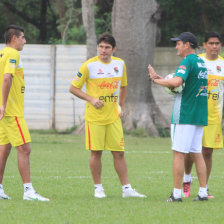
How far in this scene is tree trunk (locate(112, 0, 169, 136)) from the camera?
21031 mm

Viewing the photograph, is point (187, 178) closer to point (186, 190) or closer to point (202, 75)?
point (186, 190)

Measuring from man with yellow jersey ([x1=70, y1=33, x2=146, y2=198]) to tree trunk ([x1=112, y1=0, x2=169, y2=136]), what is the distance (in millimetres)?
11871

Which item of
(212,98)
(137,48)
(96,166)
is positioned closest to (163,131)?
(137,48)

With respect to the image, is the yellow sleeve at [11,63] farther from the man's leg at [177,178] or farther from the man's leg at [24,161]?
the man's leg at [177,178]

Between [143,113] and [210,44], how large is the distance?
40.0 ft

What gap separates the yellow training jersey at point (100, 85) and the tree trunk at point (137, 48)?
11.9 m

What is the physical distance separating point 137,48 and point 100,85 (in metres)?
12.1

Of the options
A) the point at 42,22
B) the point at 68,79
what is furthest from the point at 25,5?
the point at 68,79

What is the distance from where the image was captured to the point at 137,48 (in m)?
21.1

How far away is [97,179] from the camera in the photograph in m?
9.25

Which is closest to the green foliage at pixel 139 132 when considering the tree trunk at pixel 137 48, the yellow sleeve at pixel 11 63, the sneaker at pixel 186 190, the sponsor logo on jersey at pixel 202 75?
the tree trunk at pixel 137 48

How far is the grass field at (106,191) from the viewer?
7480 mm

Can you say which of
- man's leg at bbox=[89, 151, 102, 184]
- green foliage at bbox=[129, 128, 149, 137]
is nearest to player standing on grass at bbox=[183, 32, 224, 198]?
man's leg at bbox=[89, 151, 102, 184]

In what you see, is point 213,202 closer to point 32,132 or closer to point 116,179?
point 116,179
